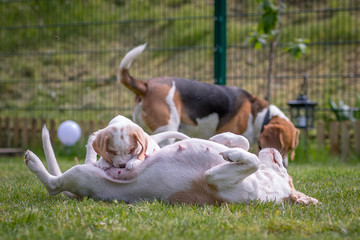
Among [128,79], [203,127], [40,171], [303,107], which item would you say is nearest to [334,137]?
[303,107]

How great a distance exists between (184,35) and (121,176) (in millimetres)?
7297

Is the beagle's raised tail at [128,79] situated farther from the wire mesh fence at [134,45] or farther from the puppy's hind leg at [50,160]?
the wire mesh fence at [134,45]

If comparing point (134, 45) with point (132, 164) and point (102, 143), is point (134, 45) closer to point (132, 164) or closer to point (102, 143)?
point (102, 143)

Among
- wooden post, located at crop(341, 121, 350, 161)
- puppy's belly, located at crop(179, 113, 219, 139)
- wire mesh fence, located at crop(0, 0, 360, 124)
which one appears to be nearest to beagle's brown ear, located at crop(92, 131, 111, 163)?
puppy's belly, located at crop(179, 113, 219, 139)

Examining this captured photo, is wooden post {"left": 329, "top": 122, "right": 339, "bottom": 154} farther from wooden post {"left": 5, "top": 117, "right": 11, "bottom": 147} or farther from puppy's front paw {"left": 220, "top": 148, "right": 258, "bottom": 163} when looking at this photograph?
wooden post {"left": 5, "top": 117, "right": 11, "bottom": 147}

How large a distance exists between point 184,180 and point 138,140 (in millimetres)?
438

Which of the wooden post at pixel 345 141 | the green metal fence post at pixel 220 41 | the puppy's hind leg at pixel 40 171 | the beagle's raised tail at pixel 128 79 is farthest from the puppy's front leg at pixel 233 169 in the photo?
the wooden post at pixel 345 141

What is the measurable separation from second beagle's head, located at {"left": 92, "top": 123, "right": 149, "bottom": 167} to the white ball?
4952 millimetres

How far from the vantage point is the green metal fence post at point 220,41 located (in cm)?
777

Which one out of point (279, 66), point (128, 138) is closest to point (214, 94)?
point (128, 138)

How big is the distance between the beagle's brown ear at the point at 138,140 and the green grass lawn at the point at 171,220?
386mm

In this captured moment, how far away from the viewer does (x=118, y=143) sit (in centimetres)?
297

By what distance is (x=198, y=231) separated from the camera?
7.16 feet

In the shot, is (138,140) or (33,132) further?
(33,132)
